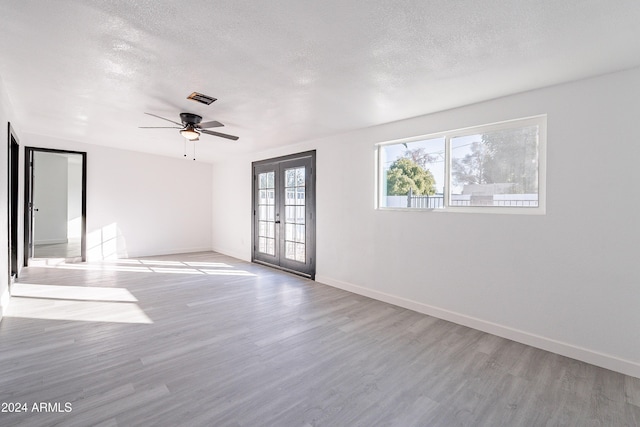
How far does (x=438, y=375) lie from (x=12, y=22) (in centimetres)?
401

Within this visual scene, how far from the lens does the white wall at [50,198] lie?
8.55m

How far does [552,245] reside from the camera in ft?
9.24

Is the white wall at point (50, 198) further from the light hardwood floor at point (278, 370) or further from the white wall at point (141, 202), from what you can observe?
the light hardwood floor at point (278, 370)

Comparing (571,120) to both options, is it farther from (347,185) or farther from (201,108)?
(201,108)

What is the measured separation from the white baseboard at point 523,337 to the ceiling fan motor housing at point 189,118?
3262 millimetres

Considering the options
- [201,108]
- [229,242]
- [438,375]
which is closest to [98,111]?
[201,108]

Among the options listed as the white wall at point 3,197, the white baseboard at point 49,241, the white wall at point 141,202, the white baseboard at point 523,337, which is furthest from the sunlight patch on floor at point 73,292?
the white baseboard at point 49,241

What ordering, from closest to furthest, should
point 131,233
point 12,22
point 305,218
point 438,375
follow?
point 12,22 < point 438,375 < point 305,218 < point 131,233

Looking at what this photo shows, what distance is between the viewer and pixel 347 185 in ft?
15.4

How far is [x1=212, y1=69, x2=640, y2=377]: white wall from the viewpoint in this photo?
2469 mm

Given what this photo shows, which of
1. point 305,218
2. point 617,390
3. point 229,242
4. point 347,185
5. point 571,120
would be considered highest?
point 571,120

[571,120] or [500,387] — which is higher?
[571,120]

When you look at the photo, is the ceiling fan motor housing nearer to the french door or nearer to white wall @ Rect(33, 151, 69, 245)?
the french door

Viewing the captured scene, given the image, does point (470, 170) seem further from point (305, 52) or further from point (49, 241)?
point (49, 241)
